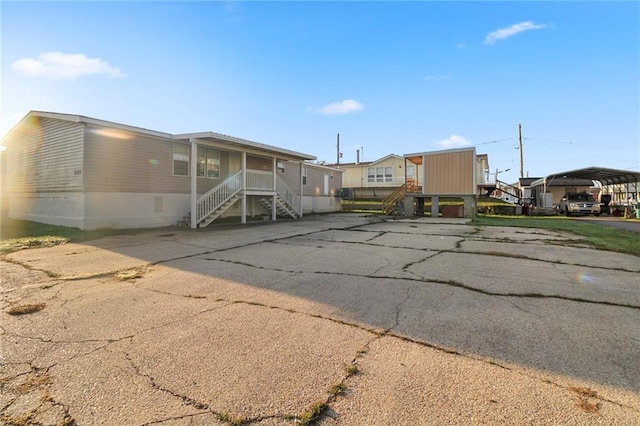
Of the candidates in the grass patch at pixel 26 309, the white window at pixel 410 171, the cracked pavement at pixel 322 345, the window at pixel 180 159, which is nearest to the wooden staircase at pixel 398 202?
the white window at pixel 410 171

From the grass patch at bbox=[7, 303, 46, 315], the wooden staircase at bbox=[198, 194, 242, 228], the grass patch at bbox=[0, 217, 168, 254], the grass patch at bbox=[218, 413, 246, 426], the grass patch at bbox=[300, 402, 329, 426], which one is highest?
the wooden staircase at bbox=[198, 194, 242, 228]

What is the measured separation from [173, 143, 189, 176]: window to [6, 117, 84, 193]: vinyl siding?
12.0 ft

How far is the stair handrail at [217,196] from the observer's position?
14.0 metres

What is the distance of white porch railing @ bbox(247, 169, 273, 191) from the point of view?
16719mm

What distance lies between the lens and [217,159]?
54.4ft

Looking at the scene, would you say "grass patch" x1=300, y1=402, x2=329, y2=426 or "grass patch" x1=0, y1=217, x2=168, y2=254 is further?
"grass patch" x1=0, y1=217, x2=168, y2=254

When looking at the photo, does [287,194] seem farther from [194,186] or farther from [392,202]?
[392,202]

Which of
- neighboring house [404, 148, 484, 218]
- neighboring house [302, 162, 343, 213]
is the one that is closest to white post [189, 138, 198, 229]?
neighboring house [302, 162, 343, 213]

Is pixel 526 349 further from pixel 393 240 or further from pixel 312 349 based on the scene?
pixel 393 240

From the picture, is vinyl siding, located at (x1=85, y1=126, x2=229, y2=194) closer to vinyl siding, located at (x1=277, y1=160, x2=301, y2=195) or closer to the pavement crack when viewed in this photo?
vinyl siding, located at (x1=277, y1=160, x2=301, y2=195)

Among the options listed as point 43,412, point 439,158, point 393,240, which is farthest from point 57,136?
point 439,158

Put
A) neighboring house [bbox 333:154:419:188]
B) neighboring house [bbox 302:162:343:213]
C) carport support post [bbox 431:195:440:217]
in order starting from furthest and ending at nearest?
neighboring house [bbox 333:154:419:188]
neighboring house [bbox 302:162:343:213]
carport support post [bbox 431:195:440:217]

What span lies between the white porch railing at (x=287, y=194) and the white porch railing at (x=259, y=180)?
825 millimetres

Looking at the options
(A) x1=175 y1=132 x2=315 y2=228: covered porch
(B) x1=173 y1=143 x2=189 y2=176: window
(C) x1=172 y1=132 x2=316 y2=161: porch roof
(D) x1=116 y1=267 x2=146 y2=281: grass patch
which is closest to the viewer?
(D) x1=116 y1=267 x2=146 y2=281: grass patch
